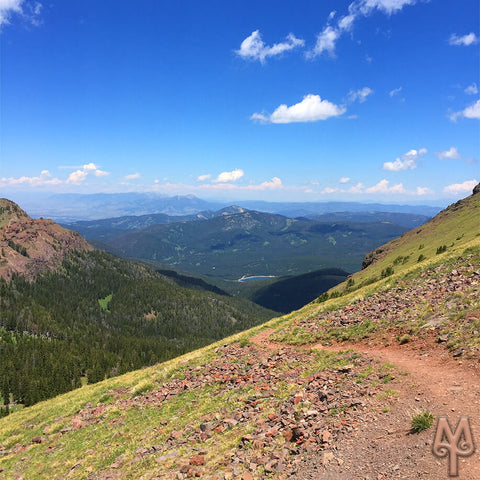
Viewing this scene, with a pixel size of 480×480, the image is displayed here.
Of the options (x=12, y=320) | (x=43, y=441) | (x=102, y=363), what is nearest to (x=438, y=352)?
(x=43, y=441)

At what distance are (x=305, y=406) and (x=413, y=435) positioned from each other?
5.18 metres

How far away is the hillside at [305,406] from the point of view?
11437 mm

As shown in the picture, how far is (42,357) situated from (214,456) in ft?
501

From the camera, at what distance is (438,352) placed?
680 inches

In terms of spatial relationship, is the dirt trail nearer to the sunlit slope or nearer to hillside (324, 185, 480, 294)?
the sunlit slope

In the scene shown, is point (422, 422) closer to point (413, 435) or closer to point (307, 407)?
point (413, 435)

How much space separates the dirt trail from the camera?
958 cm

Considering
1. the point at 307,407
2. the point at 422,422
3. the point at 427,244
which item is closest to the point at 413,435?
the point at 422,422

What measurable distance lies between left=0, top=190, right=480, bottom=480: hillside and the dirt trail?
47 millimetres

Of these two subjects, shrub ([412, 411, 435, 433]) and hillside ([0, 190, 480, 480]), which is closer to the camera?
shrub ([412, 411, 435, 433])

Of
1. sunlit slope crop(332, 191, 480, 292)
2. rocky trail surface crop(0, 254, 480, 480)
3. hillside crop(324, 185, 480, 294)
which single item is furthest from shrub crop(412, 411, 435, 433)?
hillside crop(324, 185, 480, 294)

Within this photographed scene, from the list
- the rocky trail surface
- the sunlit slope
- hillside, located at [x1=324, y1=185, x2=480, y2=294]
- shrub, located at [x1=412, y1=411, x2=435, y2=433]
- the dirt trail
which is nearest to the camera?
the dirt trail

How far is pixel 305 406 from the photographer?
14906 mm

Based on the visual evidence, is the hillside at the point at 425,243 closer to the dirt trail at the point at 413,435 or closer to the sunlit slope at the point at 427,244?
the sunlit slope at the point at 427,244
